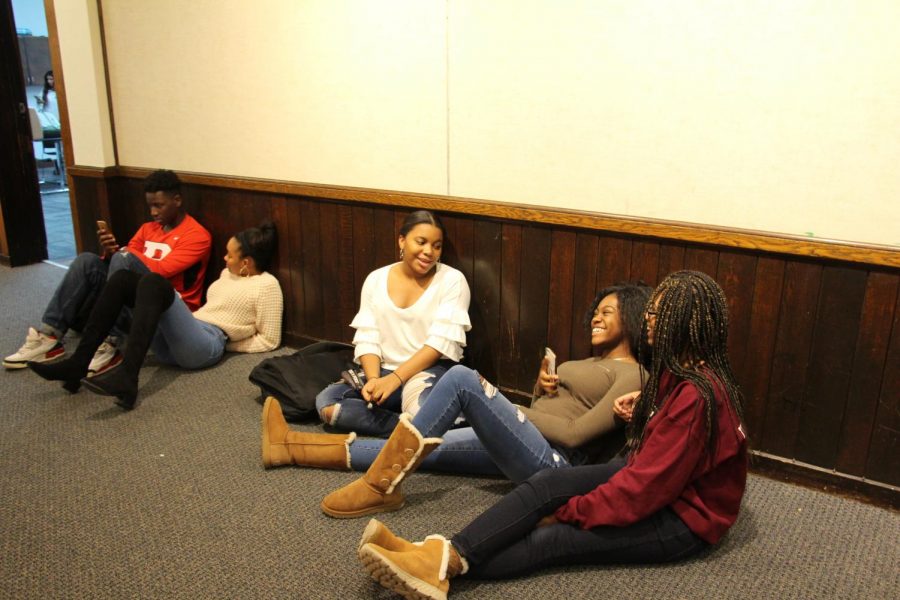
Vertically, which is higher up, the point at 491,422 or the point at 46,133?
the point at 46,133

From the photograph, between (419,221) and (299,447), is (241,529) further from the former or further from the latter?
(419,221)

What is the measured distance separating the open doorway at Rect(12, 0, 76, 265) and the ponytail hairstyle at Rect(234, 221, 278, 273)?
222cm

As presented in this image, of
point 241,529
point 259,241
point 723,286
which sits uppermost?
point 723,286

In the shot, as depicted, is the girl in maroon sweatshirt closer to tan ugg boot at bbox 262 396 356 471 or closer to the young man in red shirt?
tan ugg boot at bbox 262 396 356 471

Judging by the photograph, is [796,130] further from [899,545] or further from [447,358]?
[447,358]

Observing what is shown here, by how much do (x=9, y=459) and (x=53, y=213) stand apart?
15.8ft

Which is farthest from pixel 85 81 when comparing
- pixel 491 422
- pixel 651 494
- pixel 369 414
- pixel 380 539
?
pixel 651 494

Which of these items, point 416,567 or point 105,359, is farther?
point 105,359

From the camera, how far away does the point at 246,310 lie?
340 cm

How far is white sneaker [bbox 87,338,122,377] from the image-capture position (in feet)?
10.5

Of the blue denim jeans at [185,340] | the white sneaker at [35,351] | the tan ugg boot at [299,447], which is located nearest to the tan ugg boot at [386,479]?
the tan ugg boot at [299,447]

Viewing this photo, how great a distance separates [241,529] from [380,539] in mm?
554

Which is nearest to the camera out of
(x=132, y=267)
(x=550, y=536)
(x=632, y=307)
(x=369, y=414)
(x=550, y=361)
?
(x=550, y=536)

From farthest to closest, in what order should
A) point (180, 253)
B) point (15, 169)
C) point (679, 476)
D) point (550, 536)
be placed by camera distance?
point (15, 169)
point (180, 253)
point (550, 536)
point (679, 476)
